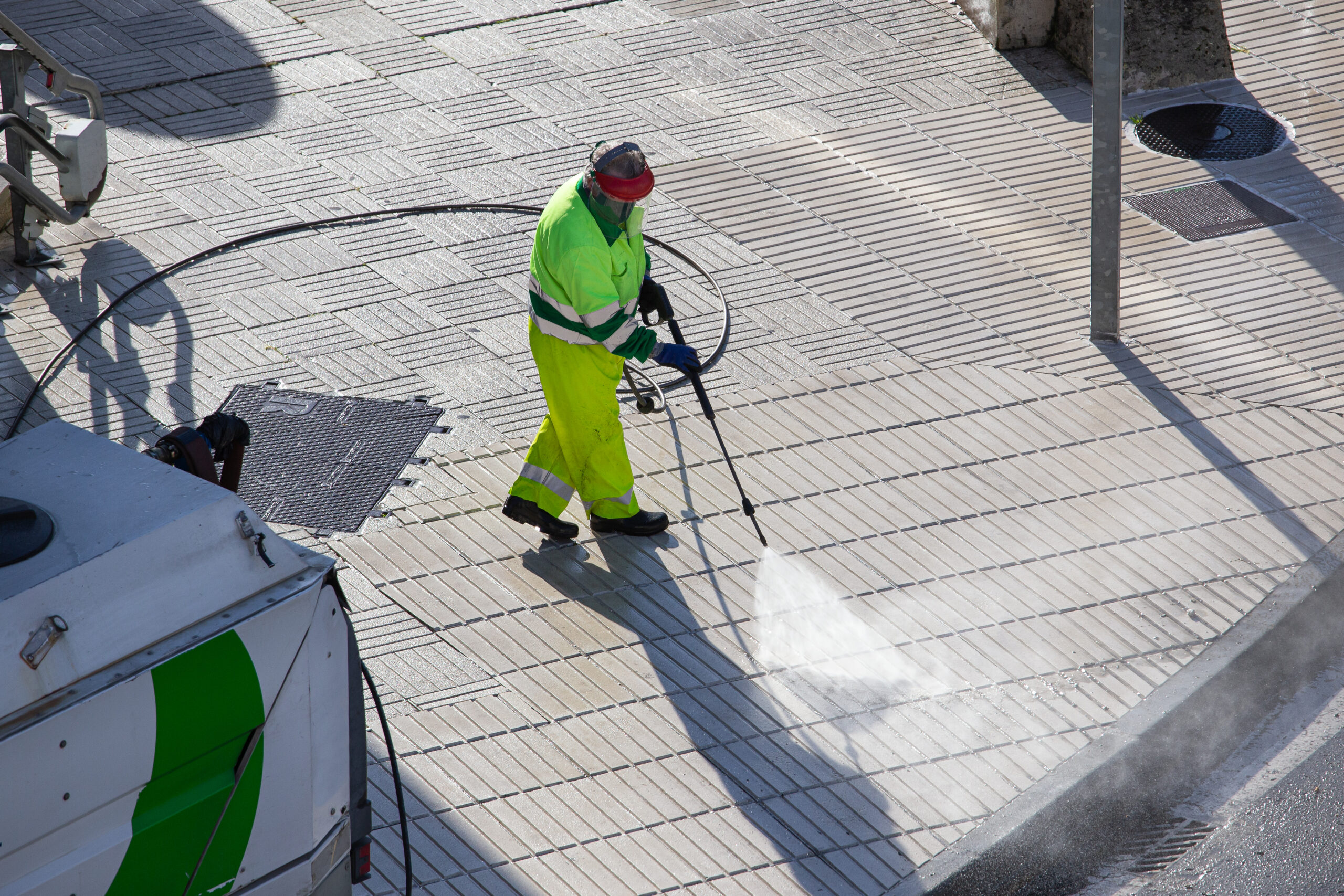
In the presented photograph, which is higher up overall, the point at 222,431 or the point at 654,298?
the point at 222,431

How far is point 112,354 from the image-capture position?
755 centimetres

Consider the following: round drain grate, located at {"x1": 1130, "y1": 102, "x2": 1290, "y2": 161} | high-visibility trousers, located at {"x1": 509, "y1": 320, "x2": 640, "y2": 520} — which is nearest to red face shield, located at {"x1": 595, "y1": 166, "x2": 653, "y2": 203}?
high-visibility trousers, located at {"x1": 509, "y1": 320, "x2": 640, "y2": 520}

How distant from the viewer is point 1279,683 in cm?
599

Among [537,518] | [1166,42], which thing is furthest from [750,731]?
[1166,42]

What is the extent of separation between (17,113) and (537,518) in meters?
4.27

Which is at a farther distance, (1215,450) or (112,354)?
(112,354)

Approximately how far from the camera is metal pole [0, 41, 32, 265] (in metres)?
8.12

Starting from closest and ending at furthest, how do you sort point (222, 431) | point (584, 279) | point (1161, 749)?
point (222, 431), point (1161, 749), point (584, 279)

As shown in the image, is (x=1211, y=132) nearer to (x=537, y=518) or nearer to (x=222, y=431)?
(x=537, y=518)

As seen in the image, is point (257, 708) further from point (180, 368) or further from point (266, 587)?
point (180, 368)

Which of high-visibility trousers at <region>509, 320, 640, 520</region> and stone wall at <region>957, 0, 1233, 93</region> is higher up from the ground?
stone wall at <region>957, 0, 1233, 93</region>

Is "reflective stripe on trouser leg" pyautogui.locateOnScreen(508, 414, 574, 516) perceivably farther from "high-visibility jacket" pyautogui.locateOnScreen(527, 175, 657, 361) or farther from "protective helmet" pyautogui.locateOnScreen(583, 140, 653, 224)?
"protective helmet" pyautogui.locateOnScreen(583, 140, 653, 224)

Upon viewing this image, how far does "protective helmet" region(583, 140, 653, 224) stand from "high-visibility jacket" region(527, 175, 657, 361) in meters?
0.06

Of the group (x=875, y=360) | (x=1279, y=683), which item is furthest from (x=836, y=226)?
(x=1279, y=683)
